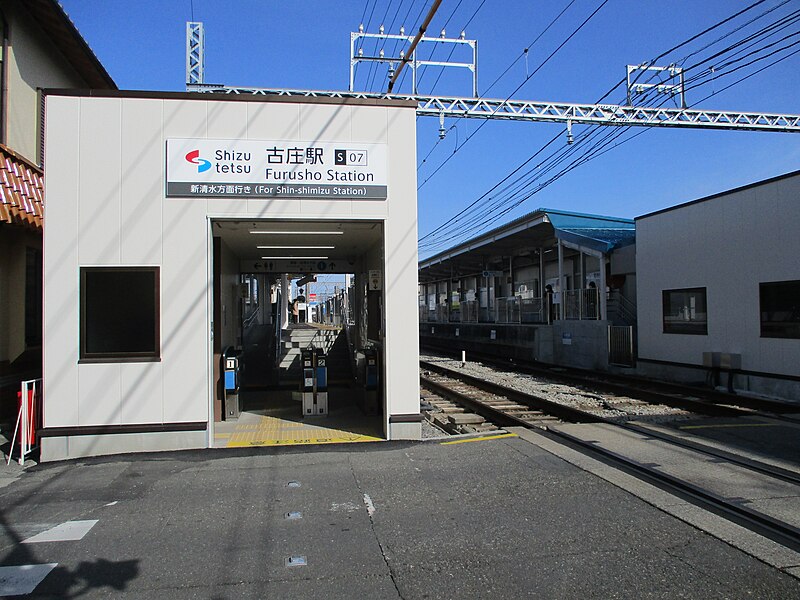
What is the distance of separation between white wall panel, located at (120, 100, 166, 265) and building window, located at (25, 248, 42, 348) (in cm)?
429

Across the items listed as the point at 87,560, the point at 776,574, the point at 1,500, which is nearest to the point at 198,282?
the point at 1,500

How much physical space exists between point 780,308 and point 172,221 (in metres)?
13.8

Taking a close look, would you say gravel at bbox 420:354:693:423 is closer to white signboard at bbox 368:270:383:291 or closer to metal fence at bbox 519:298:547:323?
white signboard at bbox 368:270:383:291

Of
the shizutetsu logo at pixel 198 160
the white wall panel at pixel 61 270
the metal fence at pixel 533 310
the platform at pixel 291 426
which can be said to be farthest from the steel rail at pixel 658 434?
the metal fence at pixel 533 310

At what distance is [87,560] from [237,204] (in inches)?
195

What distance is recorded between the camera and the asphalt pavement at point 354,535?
406 centimetres

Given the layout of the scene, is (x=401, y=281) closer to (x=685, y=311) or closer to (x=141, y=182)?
(x=141, y=182)

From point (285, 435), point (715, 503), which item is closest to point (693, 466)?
point (715, 503)

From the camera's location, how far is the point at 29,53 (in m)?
11.3

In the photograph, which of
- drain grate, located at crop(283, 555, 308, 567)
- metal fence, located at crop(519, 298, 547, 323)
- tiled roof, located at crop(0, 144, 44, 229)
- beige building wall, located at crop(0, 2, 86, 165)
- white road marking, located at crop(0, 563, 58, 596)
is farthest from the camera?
metal fence, located at crop(519, 298, 547, 323)

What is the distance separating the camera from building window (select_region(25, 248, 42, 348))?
1073 centimetres

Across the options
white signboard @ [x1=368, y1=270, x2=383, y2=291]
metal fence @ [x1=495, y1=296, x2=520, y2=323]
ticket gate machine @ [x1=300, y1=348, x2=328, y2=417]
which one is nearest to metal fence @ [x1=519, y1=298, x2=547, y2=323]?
metal fence @ [x1=495, y1=296, x2=520, y2=323]

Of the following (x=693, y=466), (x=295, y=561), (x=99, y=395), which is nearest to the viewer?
(x=295, y=561)

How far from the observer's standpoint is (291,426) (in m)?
9.51
